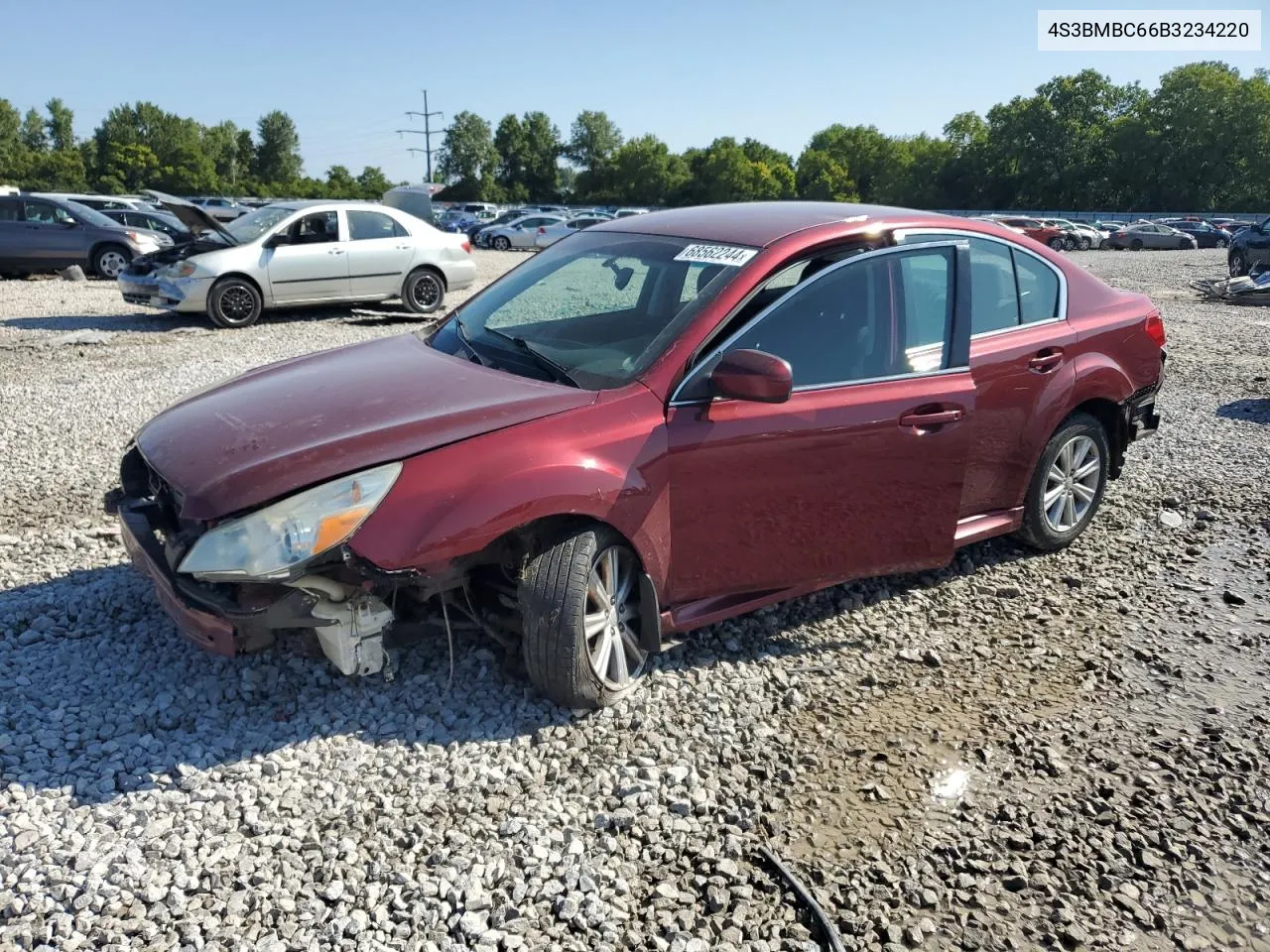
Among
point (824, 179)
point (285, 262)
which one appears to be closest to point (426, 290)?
point (285, 262)

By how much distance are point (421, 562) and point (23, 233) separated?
61.4ft

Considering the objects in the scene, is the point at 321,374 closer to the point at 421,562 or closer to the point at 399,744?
the point at 421,562

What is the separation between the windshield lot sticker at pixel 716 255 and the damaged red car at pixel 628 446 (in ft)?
0.04

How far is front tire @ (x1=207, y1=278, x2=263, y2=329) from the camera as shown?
1209cm

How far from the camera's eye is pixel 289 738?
10.7 ft

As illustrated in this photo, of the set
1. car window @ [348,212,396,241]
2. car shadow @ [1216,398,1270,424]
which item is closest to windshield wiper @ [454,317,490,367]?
car shadow @ [1216,398,1270,424]

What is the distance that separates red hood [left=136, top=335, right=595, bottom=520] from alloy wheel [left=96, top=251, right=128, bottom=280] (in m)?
17.0

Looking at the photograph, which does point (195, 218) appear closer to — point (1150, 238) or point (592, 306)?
point (592, 306)

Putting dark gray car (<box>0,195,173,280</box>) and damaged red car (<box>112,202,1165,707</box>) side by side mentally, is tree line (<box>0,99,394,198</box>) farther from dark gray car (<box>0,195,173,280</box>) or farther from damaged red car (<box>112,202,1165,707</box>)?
damaged red car (<box>112,202,1165,707</box>)

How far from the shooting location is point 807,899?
2.63 m

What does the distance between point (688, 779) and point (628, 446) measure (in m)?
1.12

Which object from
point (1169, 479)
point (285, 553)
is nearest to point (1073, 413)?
point (1169, 479)

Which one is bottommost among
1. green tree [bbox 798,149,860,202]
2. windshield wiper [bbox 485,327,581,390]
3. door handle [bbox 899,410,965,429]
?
door handle [bbox 899,410,965,429]

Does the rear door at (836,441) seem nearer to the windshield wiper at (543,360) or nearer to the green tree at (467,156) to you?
the windshield wiper at (543,360)
